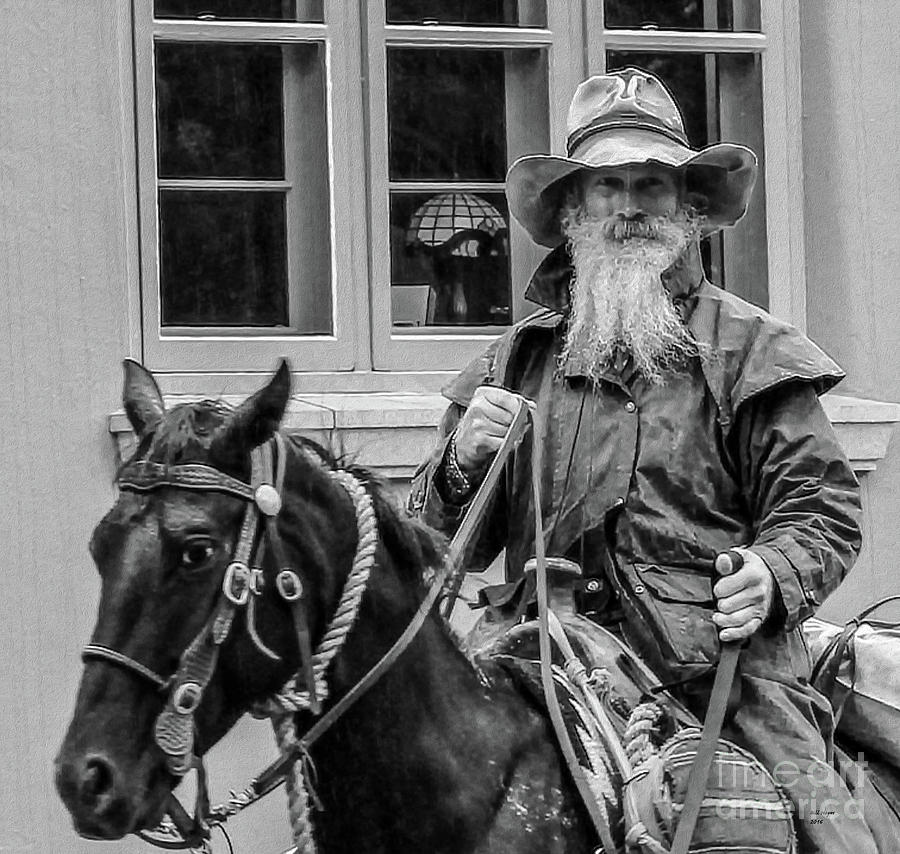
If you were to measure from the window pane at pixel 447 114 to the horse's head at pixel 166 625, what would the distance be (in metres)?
2.97

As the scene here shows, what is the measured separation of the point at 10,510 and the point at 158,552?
2498mm

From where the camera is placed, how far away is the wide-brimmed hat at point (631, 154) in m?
3.77

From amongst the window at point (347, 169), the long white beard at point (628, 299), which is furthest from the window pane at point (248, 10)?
the long white beard at point (628, 299)

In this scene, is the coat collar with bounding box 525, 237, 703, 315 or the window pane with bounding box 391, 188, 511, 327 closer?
the coat collar with bounding box 525, 237, 703, 315

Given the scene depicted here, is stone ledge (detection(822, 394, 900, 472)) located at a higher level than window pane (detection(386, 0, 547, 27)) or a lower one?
lower

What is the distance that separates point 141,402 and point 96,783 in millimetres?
570

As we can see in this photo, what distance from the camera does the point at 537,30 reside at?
5754 millimetres

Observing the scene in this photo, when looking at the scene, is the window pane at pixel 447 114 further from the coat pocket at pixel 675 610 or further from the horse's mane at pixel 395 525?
the horse's mane at pixel 395 525

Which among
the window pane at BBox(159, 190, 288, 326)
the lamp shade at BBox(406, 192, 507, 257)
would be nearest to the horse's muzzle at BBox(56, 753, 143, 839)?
the window pane at BBox(159, 190, 288, 326)

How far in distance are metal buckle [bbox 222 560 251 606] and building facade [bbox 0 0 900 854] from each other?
2469 millimetres

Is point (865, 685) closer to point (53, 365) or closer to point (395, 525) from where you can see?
point (395, 525)

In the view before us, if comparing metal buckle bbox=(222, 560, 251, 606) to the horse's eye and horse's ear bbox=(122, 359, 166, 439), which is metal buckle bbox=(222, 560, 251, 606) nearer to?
the horse's eye

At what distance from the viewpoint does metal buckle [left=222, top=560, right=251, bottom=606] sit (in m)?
2.74

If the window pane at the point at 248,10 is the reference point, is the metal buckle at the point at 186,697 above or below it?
below
